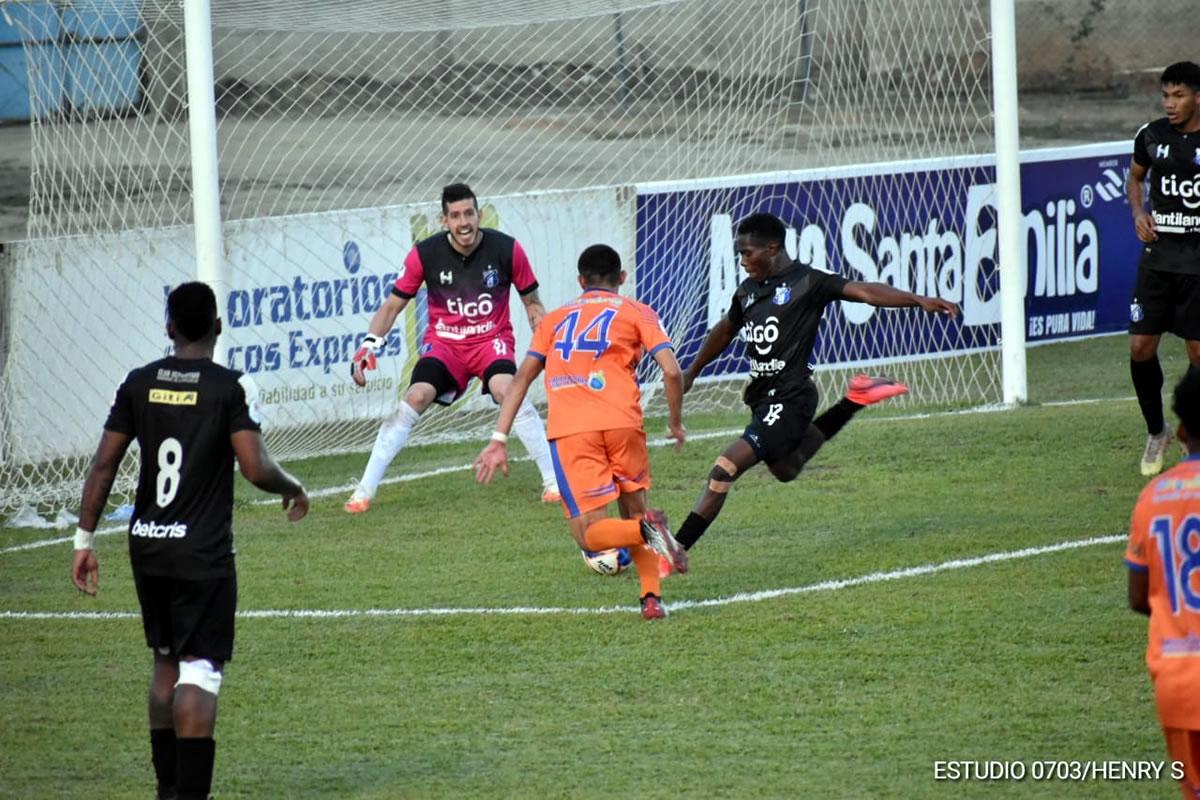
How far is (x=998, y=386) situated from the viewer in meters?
16.0

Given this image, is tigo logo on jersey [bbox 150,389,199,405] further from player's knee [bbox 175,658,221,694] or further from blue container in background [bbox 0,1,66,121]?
blue container in background [bbox 0,1,66,121]

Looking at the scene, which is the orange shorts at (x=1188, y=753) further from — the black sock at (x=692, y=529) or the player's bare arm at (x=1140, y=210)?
the player's bare arm at (x=1140, y=210)

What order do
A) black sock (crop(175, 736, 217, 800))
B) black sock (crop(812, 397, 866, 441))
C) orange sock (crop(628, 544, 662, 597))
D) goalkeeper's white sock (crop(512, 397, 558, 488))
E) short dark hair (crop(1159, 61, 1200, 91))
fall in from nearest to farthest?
black sock (crop(175, 736, 217, 800))
orange sock (crop(628, 544, 662, 597))
black sock (crop(812, 397, 866, 441))
short dark hair (crop(1159, 61, 1200, 91))
goalkeeper's white sock (crop(512, 397, 558, 488))

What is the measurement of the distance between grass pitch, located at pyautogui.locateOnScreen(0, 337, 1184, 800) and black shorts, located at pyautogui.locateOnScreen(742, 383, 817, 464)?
27.4 inches

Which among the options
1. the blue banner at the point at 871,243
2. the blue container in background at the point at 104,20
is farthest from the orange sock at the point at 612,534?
the blue banner at the point at 871,243

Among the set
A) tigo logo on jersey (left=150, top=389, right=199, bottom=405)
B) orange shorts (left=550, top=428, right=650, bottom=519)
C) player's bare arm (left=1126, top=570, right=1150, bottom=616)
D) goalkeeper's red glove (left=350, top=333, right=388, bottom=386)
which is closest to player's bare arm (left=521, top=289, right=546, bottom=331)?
goalkeeper's red glove (left=350, top=333, right=388, bottom=386)

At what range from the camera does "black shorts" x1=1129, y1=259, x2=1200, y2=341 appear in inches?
446

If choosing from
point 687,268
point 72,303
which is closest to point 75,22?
point 72,303

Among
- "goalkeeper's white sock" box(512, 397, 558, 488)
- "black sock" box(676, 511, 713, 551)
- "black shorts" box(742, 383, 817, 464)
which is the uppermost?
"black shorts" box(742, 383, 817, 464)

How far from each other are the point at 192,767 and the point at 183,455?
1.04 metres

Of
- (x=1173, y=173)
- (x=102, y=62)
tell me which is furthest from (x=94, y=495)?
(x=102, y=62)

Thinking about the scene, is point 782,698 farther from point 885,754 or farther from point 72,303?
point 72,303

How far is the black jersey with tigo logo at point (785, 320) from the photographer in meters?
9.51

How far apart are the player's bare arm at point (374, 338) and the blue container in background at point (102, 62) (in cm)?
288
